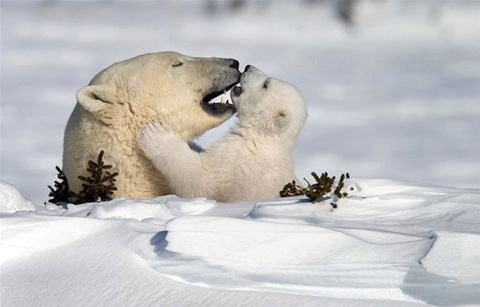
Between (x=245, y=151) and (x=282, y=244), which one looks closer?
(x=282, y=244)

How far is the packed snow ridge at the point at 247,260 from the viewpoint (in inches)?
183

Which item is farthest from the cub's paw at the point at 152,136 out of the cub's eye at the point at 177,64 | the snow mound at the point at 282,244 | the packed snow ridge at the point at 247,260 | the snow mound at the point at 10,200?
the snow mound at the point at 282,244

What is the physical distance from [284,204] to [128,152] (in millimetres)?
1916

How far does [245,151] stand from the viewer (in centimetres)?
761

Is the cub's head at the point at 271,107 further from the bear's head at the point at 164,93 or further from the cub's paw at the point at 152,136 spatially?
the cub's paw at the point at 152,136

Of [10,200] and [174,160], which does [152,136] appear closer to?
[174,160]

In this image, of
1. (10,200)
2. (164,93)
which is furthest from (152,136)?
(10,200)

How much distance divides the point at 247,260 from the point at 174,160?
2.60 metres

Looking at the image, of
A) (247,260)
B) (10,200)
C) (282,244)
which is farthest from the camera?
(10,200)

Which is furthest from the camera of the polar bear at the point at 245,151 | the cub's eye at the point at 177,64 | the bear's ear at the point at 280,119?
the cub's eye at the point at 177,64

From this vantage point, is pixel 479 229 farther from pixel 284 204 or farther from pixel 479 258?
pixel 284 204

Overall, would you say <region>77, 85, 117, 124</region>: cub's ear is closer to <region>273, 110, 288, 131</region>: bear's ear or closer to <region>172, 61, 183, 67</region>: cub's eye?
<region>172, 61, 183, 67</region>: cub's eye

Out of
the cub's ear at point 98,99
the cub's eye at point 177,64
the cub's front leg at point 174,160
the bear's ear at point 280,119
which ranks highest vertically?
the cub's eye at point 177,64

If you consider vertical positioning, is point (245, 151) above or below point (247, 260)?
above
